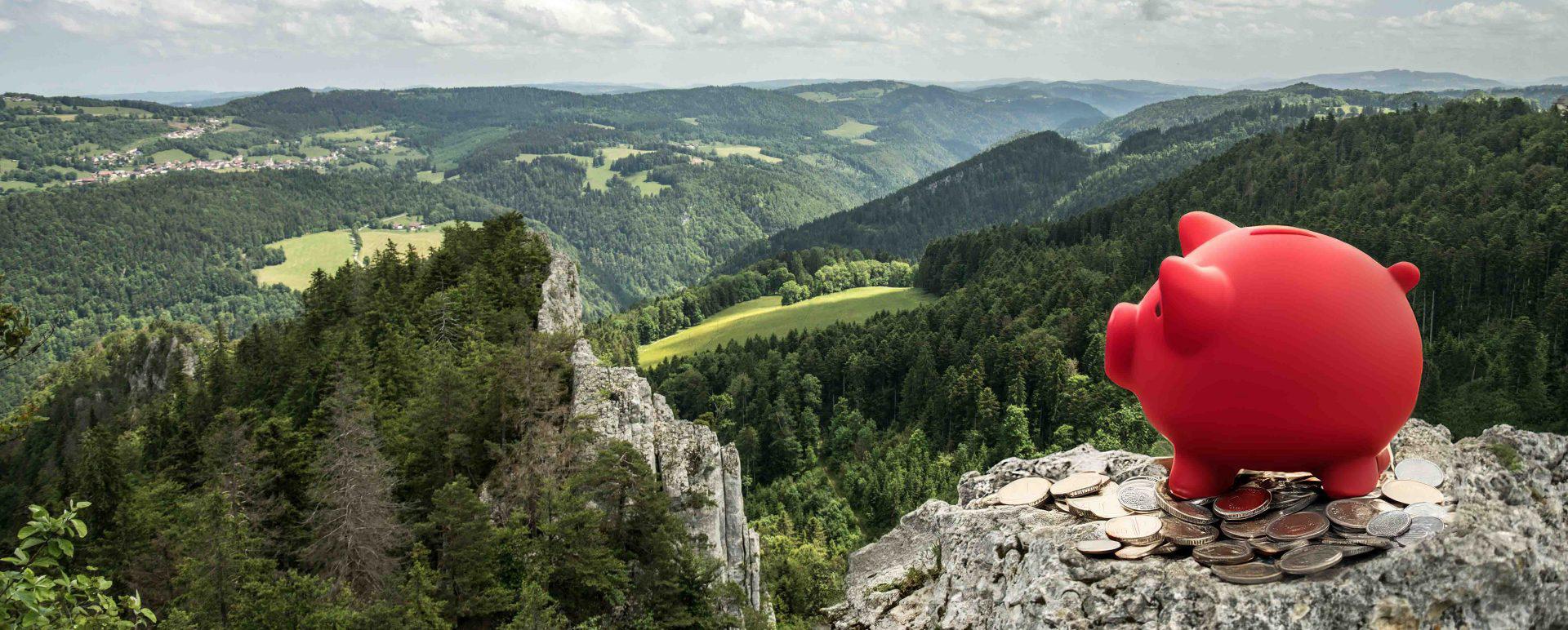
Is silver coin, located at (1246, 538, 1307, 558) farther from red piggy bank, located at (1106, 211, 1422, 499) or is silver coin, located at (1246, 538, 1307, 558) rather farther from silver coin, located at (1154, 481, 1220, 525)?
red piggy bank, located at (1106, 211, 1422, 499)

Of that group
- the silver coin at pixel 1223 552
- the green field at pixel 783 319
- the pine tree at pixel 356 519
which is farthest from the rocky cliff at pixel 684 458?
the green field at pixel 783 319

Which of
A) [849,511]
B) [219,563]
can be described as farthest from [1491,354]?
[219,563]

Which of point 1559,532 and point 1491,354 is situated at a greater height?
point 1559,532

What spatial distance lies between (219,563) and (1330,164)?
147756 mm

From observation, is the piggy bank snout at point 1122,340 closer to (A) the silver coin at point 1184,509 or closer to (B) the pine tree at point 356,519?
(A) the silver coin at point 1184,509

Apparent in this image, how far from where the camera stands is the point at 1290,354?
13078 millimetres

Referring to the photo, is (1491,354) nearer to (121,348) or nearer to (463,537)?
(463,537)

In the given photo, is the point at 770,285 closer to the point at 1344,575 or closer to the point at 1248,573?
the point at 1248,573

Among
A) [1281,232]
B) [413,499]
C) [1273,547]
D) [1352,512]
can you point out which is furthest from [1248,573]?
[413,499]

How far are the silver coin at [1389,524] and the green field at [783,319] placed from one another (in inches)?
4139

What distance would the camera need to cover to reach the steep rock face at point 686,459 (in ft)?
96.2

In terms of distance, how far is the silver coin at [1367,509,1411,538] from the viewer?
1217 cm

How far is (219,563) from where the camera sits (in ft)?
73.0

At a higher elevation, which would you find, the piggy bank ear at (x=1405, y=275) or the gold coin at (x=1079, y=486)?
the piggy bank ear at (x=1405, y=275)
